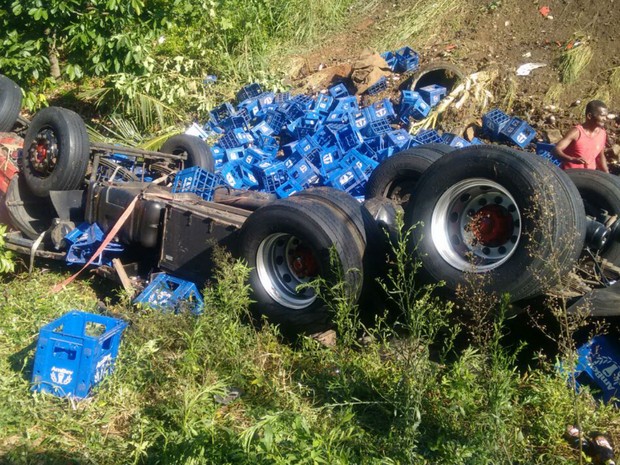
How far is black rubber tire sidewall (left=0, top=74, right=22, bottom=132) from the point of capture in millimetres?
7371

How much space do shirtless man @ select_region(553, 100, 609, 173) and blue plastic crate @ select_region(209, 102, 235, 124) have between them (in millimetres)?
5025

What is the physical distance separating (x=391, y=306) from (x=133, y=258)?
264cm

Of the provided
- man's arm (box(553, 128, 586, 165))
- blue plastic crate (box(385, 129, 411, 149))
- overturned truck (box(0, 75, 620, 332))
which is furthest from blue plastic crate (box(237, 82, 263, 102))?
man's arm (box(553, 128, 586, 165))

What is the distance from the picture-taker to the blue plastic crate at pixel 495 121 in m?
8.86

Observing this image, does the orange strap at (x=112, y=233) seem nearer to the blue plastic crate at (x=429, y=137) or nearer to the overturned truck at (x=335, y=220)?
the overturned truck at (x=335, y=220)

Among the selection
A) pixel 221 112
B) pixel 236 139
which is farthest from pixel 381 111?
pixel 221 112

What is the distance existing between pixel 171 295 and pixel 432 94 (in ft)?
19.4

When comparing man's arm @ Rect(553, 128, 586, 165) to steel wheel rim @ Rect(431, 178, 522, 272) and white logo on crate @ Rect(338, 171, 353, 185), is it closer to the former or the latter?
white logo on crate @ Rect(338, 171, 353, 185)

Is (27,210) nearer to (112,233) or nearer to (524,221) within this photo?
(112,233)

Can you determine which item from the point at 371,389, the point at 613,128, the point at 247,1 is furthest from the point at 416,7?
the point at 371,389

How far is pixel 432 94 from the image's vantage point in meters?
9.74

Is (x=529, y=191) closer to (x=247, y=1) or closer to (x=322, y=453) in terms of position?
(x=322, y=453)

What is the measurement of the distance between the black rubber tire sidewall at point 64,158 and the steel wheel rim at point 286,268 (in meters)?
2.47

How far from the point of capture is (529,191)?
396 centimetres
